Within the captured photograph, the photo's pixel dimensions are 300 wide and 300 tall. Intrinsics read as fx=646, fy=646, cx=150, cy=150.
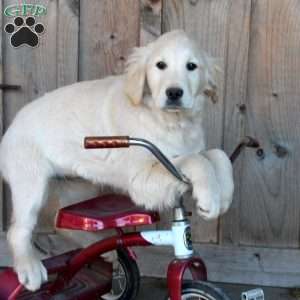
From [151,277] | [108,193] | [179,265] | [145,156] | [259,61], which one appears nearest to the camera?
[179,265]

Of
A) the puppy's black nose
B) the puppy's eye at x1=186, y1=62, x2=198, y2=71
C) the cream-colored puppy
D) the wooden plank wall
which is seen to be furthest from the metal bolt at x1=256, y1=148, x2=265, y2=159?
the puppy's black nose

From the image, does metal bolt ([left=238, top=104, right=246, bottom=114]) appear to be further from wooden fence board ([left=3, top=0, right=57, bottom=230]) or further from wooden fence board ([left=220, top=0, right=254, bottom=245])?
wooden fence board ([left=3, top=0, right=57, bottom=230])

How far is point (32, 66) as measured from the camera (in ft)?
11.5

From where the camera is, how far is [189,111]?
276 cm

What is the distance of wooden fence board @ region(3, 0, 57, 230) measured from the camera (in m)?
A: 3.47

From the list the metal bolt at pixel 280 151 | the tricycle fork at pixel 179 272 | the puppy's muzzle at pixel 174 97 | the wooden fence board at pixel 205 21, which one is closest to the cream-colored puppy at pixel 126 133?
the puppy's muzzle at pixel 174 97

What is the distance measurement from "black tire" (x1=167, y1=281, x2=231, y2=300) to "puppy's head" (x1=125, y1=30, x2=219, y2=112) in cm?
70

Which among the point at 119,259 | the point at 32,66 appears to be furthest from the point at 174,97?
the point at 32,66

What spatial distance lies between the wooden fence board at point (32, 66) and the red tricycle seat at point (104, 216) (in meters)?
1.01

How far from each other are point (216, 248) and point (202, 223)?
0.16 m

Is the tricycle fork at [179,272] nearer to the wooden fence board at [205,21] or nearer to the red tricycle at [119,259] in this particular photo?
the red tricycle at [119,259]

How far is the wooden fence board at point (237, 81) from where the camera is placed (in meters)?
3.36

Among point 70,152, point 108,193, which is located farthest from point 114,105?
point 108,193

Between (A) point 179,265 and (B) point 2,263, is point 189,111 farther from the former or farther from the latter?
(B) point 2,263
